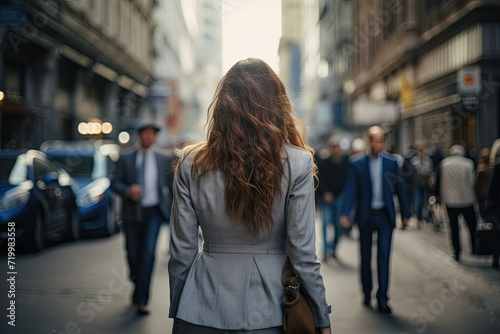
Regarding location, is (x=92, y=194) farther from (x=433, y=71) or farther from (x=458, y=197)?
(x=433, y=71)

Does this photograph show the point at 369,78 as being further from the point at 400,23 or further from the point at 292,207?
the point at 292,207

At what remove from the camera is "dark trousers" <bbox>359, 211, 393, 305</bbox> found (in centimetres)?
706

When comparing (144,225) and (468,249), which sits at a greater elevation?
(144,225)

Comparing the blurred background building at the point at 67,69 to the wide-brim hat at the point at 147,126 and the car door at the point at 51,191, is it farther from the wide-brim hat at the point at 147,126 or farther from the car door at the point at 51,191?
the car door at the point at 51,191

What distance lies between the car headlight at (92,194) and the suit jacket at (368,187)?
6.97 m

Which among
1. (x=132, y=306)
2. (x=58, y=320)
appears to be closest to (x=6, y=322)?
(x=58, y=320)

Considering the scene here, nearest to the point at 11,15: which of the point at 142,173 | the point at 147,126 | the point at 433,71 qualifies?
the point at 147,126

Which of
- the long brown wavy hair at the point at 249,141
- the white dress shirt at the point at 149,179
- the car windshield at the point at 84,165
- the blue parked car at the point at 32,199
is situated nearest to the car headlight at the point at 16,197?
the blue parked car at the point at 32,199

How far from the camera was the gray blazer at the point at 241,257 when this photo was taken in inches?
105

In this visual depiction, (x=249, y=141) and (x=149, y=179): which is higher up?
(x=249, y=141)

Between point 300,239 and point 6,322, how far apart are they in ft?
12.4

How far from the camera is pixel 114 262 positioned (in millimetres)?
10211

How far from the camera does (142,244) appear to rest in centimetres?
715

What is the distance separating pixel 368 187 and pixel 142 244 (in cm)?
239
